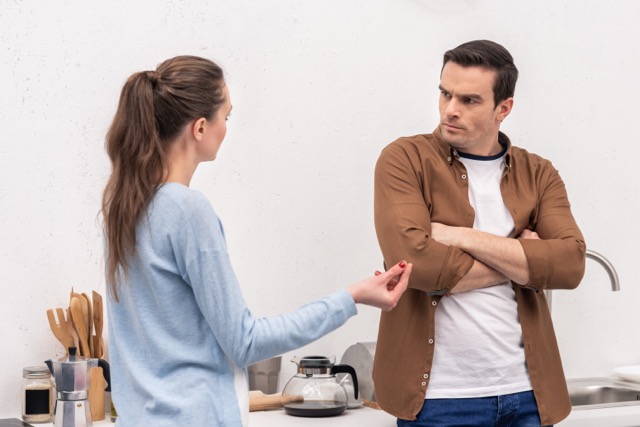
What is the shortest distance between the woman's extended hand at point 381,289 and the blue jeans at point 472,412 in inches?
17.1

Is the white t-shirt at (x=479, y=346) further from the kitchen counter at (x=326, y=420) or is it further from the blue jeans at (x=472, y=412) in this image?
the kitchen counter at (x=326, y=420)

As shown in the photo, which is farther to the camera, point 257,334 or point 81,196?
point 81,196

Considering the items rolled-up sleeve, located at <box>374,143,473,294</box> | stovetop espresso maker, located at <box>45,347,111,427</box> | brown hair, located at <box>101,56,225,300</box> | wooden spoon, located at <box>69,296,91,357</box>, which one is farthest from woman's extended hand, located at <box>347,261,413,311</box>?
wooden spoon, located at <box>69,296,91,357</box>

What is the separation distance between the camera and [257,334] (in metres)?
1.41

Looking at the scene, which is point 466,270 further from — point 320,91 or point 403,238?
point 320,91

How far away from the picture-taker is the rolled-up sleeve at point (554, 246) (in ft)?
6.37

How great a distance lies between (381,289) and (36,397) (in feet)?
3.65

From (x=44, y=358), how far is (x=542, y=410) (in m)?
1.28

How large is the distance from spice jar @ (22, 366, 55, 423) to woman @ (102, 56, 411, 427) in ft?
2.67

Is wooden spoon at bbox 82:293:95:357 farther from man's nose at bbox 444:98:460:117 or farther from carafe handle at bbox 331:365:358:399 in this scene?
man's nose at bbox 444:98:460:117

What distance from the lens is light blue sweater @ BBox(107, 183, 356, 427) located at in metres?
1.39

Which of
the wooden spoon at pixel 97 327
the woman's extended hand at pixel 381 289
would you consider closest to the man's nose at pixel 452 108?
the woman's extended hand at pixel 381 289

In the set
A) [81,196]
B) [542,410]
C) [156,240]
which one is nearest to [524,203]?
[542,410]

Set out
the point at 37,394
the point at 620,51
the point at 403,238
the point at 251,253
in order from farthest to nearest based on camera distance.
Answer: the point at 620,51 < the point at 251,253 < the point at 37,394 < the point at 403,238
